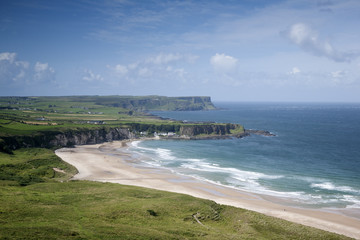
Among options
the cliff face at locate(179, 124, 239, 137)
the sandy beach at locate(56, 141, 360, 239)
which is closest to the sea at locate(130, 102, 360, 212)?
the sandy beach at locate(56, 141, 360, 239)

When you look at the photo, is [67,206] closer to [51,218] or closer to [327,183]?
[51,218]

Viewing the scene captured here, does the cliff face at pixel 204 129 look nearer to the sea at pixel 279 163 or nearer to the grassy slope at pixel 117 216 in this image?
the sea at pixel 279 163

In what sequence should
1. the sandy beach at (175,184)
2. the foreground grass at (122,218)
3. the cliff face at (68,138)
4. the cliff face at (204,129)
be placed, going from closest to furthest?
the foreground grass at (122,218) < the sandy beach at (175,184) < the cliff face at (68,138) < the cliff face at (204,129)

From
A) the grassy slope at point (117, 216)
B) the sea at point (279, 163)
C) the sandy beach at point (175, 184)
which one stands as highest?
the grassy slope at point (117, 216)

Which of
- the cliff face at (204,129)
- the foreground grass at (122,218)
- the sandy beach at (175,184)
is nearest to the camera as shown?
the foreground grass at (122,218)

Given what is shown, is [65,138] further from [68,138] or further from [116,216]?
[116,216]

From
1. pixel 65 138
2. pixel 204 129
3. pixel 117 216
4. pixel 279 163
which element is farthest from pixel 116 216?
pixel 204 129

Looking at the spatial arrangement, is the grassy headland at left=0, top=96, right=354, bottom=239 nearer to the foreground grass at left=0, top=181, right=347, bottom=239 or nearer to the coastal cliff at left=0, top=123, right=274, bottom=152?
the foreground grass at left=0, top=181, right=347, bottom=239

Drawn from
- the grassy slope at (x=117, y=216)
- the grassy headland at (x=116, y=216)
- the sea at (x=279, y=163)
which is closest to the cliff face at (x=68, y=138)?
the sea at (x=279, y=163)
